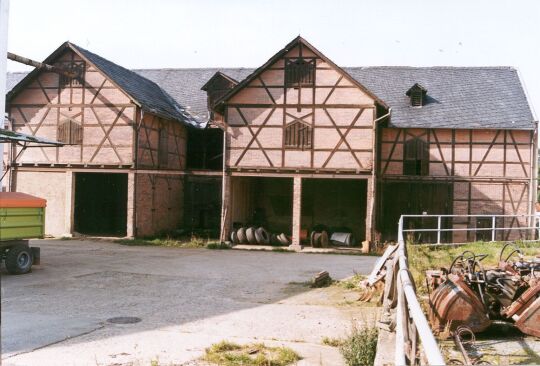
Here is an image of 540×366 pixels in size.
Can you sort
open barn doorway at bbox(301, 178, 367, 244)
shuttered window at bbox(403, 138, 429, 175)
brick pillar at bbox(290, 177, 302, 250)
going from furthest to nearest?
open barn doorway at bbox(301, 178, 367, 244), shuttered window at bbox(403, 138, 429, 175), brick pillar at bbox(290, 177, 302, 250)

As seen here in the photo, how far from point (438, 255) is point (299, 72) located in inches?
409

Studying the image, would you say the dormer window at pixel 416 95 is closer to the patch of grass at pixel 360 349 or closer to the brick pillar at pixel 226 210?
the brick pillar at pixel 226 210

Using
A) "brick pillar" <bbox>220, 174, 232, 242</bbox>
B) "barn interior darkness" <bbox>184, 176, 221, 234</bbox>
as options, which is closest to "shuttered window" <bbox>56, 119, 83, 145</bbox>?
"barn interior darkness" <bbox>184, 176, 221, 234</bbox>

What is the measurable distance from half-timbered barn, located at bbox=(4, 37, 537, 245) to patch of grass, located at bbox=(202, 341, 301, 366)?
1501 cm

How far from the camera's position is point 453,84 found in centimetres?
2847

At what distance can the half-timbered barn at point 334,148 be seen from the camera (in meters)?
22.5

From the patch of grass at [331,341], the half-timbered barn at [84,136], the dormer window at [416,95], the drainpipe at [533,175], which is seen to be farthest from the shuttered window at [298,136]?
the patch of grass at [331,341]

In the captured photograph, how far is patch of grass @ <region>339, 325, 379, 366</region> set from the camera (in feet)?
21.9

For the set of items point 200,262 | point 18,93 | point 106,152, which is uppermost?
point 18,93

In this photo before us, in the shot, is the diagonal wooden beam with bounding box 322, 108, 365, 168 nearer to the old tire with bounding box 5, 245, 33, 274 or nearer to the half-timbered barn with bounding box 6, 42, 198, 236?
the half-timbered barn with bounding box 6, 42, 198, 236

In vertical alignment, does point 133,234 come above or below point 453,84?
below

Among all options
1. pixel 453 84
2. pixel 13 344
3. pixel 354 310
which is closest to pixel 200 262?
pixel 354 310

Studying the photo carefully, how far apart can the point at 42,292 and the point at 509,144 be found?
21269 mm

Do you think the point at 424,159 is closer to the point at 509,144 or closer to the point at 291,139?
the point at 509,144
